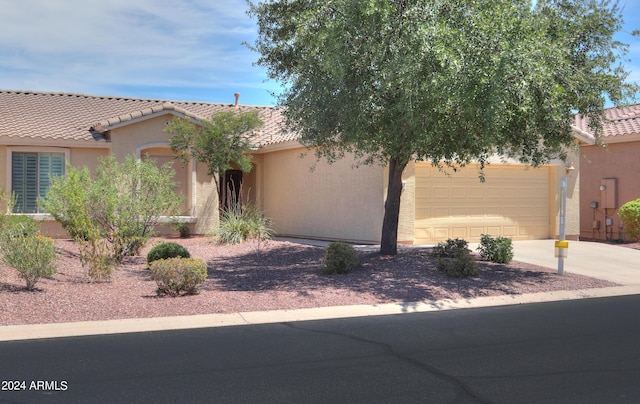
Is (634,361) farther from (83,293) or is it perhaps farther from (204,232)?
(204,232)

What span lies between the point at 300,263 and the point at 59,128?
1006 cm

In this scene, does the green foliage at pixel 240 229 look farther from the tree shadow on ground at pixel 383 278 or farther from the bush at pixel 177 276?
the bush at pixel 177 276

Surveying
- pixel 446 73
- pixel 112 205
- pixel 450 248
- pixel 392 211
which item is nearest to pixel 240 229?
pixel 112 205

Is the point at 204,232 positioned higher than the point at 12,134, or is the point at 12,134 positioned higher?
the point at 12,134

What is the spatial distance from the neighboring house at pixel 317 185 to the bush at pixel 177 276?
24.4 ft

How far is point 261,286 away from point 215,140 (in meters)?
7.77

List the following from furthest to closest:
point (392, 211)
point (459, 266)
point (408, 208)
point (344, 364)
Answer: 1. point (408, 208)
2. point (392, 211)
3. point (459, 266)
4. point (344, 364)

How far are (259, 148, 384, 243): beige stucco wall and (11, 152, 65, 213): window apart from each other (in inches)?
269

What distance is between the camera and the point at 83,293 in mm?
10062

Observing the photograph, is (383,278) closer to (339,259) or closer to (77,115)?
(339,259)

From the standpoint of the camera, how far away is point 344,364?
646 centimetres

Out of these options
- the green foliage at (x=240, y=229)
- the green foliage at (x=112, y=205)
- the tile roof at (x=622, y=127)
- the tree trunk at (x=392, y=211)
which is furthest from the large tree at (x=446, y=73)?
the tile roof at (x=622, y=127)

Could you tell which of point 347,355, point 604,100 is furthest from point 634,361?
point 604,100

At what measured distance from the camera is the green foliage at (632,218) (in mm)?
18267
